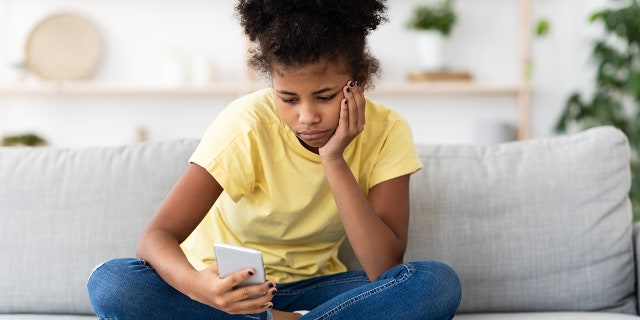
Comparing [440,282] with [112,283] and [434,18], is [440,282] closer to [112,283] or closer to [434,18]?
[112,283]

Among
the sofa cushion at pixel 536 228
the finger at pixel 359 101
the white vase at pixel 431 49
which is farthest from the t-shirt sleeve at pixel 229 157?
the white vase at pixel 431 49

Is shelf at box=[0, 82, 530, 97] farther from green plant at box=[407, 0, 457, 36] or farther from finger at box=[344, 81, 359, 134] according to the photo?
finger at box=[344, 81, 359, 134]

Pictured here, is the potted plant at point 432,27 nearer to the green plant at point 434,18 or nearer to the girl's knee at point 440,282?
the green plant at point 434,18

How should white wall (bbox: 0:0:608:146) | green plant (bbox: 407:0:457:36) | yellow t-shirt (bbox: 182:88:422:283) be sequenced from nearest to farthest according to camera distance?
yellow t-shirt (bbox: 182:88:422:283) < green plant (bbox: 407:0:457:36) < white wall (bbox: 0:0:608:146)

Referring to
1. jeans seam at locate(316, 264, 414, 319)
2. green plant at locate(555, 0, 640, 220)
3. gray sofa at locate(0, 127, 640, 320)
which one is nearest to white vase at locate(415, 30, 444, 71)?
green plant at locate(555, 0, 640, 220)

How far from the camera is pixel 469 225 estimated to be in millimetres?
1737

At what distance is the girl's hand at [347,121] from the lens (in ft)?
4.57

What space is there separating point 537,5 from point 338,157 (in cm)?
297

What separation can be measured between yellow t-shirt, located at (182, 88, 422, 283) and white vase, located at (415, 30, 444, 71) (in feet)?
7.53

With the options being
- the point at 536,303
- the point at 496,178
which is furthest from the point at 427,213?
the point at 536,303

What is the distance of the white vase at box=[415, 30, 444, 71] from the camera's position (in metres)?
3.81

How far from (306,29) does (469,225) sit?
68 cm

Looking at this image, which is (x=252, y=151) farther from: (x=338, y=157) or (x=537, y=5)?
(x=537, y=5)

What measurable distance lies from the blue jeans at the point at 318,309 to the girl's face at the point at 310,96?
11.9 inches
